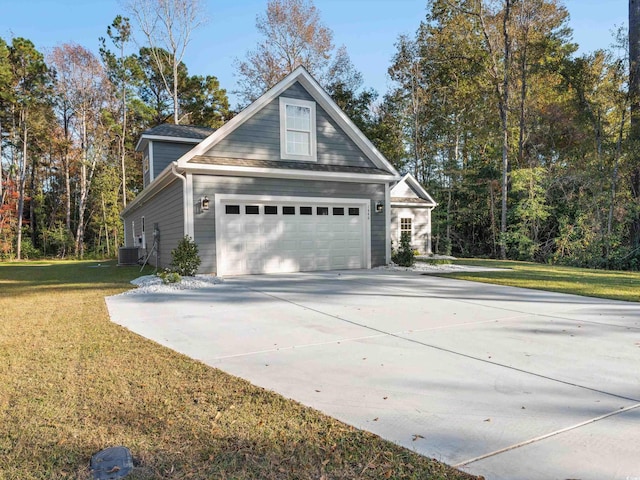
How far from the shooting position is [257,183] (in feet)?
36.0

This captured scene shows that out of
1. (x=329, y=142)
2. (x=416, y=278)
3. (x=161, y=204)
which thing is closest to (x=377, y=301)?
(x=416, y=278)

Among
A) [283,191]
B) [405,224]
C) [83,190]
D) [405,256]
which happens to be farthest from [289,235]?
[83,190]

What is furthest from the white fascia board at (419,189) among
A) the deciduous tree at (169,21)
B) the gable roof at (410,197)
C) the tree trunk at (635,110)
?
the deciduous tree at (169,21)

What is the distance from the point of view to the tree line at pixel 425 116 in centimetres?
1736

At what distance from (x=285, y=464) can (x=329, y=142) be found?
1083 cm

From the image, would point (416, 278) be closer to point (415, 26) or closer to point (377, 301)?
point (377, 301)

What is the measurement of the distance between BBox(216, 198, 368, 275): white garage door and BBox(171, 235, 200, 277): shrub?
28.6 inches

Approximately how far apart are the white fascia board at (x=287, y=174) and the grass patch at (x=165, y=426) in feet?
21.8

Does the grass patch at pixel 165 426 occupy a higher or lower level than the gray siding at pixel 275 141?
lower

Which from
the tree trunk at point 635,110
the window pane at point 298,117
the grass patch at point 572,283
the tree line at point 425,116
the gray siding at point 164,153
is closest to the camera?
the grass patch at point 572,283

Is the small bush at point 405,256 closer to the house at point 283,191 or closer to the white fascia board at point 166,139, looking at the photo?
the house at point 283,191

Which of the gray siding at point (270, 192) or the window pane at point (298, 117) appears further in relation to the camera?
the window pane at point (298, 117)

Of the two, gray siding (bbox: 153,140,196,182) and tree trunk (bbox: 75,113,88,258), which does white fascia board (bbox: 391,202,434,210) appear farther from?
tree trunk (bbox: 75,113,88,258)

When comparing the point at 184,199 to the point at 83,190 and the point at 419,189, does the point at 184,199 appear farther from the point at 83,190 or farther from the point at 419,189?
the point at 83,190
